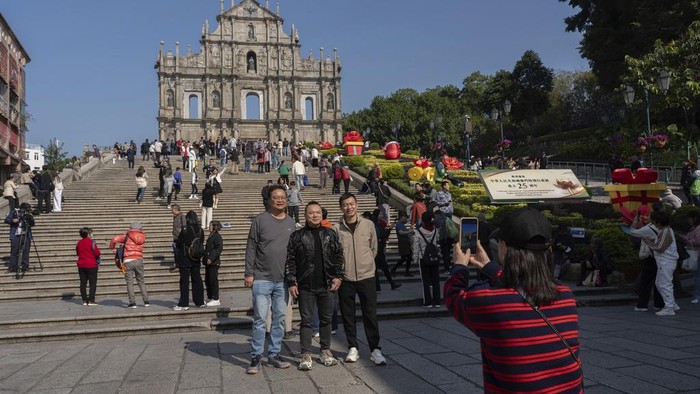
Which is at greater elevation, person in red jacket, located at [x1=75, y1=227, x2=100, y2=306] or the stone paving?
person in red jacket, located at [x1=75, y1=227, x2=100, y2=306]

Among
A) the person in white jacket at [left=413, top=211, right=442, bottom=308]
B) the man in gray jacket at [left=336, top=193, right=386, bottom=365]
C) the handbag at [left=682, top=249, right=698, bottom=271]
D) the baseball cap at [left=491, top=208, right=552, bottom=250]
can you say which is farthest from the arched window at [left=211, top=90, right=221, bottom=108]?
the baseball cap at [left=491, top=208, right=552, bottom=250]

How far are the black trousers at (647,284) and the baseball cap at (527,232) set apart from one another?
7.00 metres

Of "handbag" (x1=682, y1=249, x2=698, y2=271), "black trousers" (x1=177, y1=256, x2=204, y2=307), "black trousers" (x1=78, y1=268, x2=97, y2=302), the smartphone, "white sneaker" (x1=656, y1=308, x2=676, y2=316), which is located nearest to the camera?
the smartphone

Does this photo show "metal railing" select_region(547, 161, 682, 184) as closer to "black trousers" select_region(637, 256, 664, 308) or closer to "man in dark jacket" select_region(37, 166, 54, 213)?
"black trousers" select_region(637, 256, 664, 308)

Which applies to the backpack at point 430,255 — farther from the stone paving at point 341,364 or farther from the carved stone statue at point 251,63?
the carved stone statue at point 251,63

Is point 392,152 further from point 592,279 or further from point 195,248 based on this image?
point 195,248

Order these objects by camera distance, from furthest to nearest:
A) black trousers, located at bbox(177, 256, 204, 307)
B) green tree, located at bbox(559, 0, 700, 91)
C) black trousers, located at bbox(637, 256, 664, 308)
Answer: green tree, located at bbox(559, 0, 700, 91), black trousers, located at bbox(177, 256, 204, 307), black trousers, located at bbox(637, 256, 664, 308)

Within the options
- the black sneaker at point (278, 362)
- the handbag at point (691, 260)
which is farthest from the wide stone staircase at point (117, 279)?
the handbag at point (691, 260)

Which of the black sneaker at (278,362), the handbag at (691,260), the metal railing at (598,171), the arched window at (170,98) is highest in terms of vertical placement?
the arched window at (170,98)

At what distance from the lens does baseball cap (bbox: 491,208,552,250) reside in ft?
7.63

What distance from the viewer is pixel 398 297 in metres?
9.38

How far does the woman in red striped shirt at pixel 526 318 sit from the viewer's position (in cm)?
228

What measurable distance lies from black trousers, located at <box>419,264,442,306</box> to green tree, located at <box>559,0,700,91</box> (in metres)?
25.5

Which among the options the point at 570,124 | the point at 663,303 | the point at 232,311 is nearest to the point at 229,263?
the point at 232,311
